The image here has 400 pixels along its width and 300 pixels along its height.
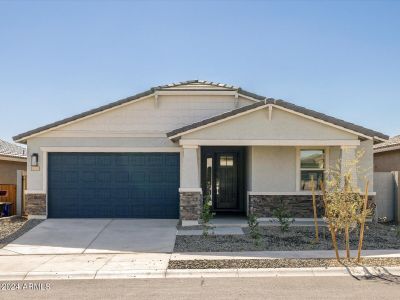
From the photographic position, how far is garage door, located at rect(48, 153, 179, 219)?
16.1m

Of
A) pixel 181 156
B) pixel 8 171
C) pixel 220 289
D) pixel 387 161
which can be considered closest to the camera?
pixel 220 289

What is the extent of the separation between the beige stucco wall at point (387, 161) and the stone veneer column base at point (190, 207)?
9798mm

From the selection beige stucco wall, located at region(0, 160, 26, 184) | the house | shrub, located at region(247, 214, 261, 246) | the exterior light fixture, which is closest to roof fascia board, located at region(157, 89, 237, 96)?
the house

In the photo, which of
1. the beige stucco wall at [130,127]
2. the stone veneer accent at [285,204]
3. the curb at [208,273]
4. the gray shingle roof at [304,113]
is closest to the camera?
the curb at [208,273]

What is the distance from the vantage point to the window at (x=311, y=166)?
15417 mm

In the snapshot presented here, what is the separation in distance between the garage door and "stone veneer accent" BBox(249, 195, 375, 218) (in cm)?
289

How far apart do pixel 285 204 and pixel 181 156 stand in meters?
4.00

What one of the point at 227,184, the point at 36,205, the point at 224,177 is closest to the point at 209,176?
the point at 224,177

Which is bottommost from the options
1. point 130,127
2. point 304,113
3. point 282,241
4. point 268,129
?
point 282,241

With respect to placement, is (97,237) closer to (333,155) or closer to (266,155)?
(266,155)

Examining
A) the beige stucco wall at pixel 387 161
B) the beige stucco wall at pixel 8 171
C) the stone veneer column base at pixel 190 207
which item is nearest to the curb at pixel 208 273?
the stone veneer column base at pixel 190 207

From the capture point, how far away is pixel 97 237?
12844 millimetres

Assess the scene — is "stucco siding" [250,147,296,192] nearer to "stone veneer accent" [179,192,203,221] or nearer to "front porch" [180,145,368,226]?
"front porch" [180,145,368,226]

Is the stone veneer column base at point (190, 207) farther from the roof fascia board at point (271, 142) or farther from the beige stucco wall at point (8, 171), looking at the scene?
the beige stucco wall at point (8, 171)
